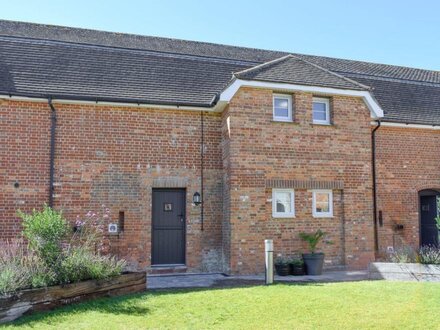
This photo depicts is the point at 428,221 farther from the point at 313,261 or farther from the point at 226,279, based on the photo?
the point at 226,279

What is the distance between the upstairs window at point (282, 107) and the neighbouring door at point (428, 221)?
6.23 metres

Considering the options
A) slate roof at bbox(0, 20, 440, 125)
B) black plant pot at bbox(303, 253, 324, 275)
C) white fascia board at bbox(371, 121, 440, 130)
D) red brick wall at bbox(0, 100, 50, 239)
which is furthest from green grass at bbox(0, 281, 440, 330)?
white fascia board at bbox(371, 121, 440, 130)

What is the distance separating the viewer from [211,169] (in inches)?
520

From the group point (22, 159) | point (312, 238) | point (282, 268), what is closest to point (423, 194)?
point (312, 238)

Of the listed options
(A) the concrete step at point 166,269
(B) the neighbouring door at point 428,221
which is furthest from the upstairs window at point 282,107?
(B) the neighbouring door at point 428,221

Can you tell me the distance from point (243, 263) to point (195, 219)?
1978 mm

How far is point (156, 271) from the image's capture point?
12336mm

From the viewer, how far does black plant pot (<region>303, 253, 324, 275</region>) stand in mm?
11969

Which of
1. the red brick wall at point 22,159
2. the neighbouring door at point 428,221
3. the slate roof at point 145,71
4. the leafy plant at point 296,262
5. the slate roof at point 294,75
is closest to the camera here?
the red brick wall at point 22,159

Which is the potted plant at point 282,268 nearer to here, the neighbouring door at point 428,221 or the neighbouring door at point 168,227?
the neighbouring door at point 168,227

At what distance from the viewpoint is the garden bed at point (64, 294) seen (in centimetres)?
Result: 693

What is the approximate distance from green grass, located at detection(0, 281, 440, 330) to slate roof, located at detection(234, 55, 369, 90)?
6.17m

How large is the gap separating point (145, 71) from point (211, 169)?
13.0 feet

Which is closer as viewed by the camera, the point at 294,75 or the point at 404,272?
the point at 404,272
